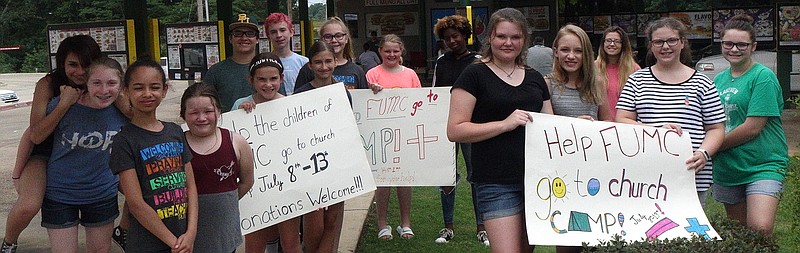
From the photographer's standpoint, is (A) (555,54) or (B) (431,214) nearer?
(A) (555,54)

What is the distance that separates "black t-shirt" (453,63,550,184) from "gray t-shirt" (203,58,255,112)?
205cm

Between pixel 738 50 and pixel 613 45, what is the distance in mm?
1589

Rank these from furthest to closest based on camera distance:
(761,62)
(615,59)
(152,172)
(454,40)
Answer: (761,62) → (454,40) → (615,59) → (152,172)

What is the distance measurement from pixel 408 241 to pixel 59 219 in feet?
10.6

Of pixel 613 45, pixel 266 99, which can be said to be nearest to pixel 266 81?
pixel 266 99

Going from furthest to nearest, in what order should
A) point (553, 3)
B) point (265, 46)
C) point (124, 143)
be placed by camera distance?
point (553, 3) < point (265, 46) < point (124, 143)

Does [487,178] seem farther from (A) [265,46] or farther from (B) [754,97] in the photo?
(A) [265,46]

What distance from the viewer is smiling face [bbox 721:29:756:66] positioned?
4.66 meters

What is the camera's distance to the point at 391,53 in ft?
22.2

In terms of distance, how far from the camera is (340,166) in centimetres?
536

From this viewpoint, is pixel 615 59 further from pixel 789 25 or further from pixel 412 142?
pixel 789 25

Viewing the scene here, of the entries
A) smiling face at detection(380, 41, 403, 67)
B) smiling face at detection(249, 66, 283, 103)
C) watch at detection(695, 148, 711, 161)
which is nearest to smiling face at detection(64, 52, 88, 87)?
smiling face at detection(249, 66, 283, 103)

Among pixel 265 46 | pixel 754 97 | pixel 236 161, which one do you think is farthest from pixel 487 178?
pixel 265 46

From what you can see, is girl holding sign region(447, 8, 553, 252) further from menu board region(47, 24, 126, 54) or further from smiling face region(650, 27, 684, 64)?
menu board region(47, 24, 126, 54)
